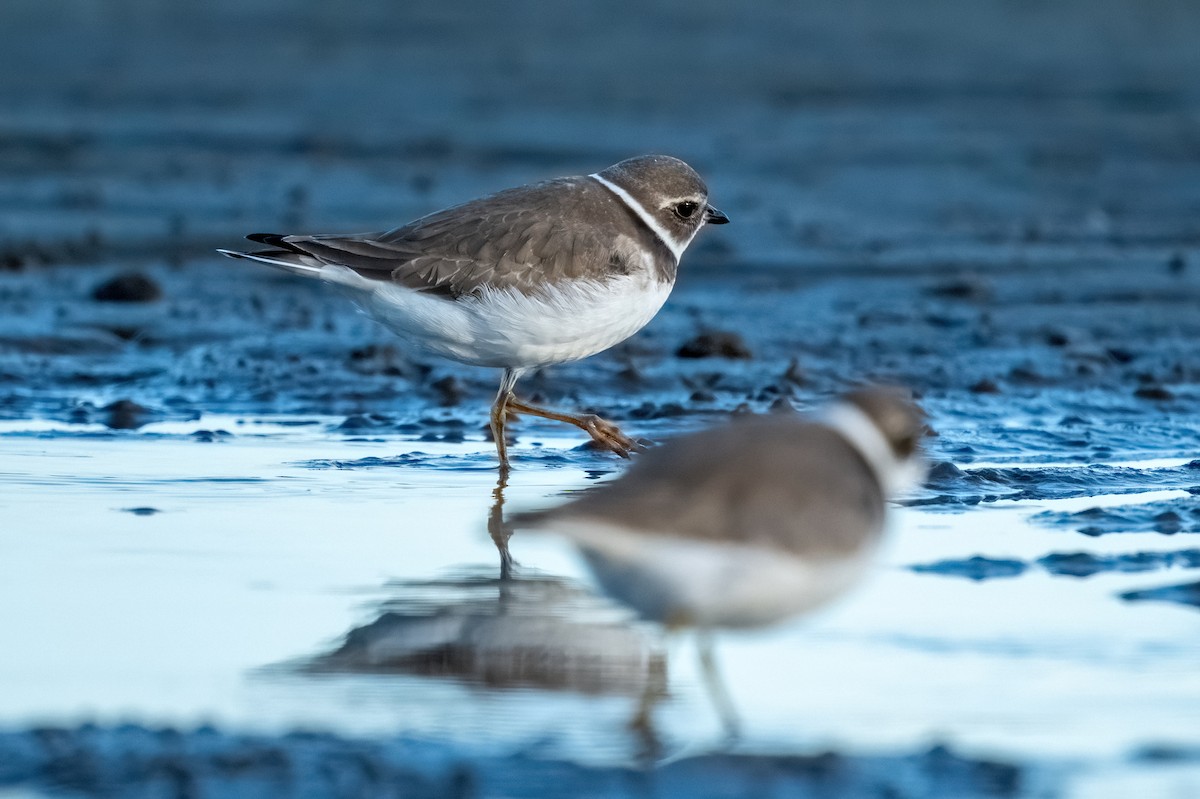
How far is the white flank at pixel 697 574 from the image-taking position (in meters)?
3.92

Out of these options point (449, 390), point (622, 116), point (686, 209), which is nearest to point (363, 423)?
point (449, 390)

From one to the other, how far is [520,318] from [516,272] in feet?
0.58

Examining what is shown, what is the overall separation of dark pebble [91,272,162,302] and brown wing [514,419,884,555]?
6473mm

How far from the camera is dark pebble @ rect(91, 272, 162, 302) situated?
10.1m

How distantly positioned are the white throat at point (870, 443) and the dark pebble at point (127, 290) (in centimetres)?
647

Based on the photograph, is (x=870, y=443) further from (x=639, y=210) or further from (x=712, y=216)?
(x=712, y=216)

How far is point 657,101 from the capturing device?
16781 mm

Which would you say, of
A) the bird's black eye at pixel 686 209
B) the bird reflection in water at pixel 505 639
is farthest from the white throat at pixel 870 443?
the bird's black eye at pixel 686 209

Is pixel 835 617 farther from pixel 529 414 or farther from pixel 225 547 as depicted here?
pixel 529 414

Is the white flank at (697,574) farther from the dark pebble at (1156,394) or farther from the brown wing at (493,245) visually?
the dark pebble at (1156,394)

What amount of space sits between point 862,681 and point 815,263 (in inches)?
308

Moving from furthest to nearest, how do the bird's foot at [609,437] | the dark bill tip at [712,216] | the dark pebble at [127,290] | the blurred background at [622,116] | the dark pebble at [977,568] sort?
the blurred background at [622,116], the dark pebble at [127,290], the dark bill tip at [712,216], the bird's foot at [609,437], the dark pebble at [977,568]

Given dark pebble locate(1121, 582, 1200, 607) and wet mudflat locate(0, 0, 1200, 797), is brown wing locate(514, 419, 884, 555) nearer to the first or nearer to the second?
wet mudflat locate(0, 0, 1200, 797)

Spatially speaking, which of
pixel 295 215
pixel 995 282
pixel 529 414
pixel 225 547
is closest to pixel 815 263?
pixel 995 282
